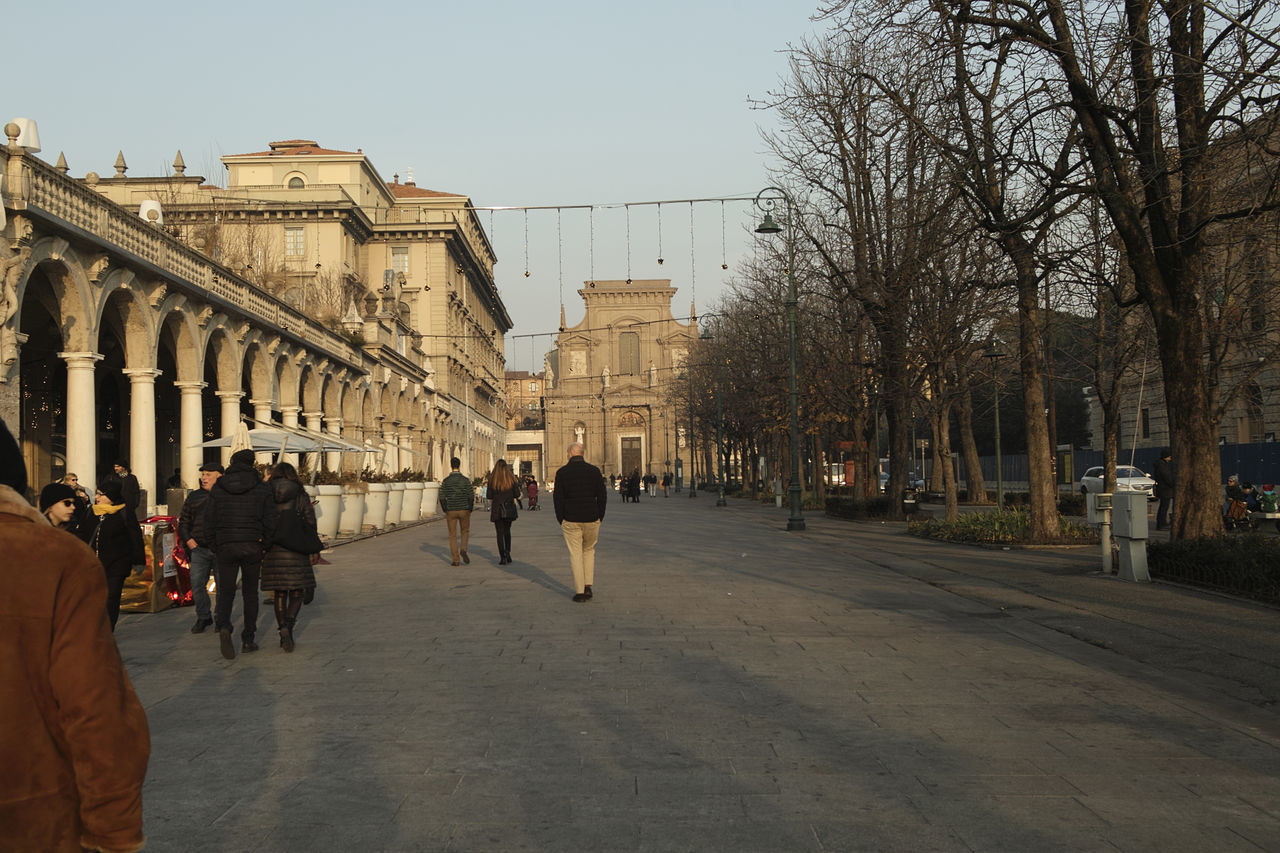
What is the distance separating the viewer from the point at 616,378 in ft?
378

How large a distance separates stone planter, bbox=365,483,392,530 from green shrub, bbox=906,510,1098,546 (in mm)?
13338

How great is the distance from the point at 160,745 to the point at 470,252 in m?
76.5

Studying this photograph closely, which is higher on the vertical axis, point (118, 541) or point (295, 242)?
point (295, 242)

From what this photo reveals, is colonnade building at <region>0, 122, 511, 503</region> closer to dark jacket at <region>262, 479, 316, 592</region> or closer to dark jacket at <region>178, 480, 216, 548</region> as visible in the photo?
dark jacket at <region>178, 480, 216, 548</region>

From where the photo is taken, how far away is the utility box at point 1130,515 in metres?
14.1

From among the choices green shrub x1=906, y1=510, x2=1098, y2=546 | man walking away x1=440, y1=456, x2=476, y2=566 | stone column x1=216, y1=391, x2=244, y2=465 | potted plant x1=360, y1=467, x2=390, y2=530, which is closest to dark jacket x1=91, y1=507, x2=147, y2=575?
man walking away x1=440, y1=456, x2=476, y2=566

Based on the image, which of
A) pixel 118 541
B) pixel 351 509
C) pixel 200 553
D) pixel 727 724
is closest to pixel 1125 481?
pixel 351 509

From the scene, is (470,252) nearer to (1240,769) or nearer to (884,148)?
(884,148)

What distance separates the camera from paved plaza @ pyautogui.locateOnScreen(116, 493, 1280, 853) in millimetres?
4875

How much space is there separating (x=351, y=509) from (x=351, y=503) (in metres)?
0.19

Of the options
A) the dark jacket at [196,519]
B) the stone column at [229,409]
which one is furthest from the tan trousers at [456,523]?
the stone column at [229,409]

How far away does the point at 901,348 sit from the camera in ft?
89.4

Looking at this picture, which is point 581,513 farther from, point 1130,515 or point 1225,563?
point 1225,563

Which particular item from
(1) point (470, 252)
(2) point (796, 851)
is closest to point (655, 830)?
(2) point (796, 851)
